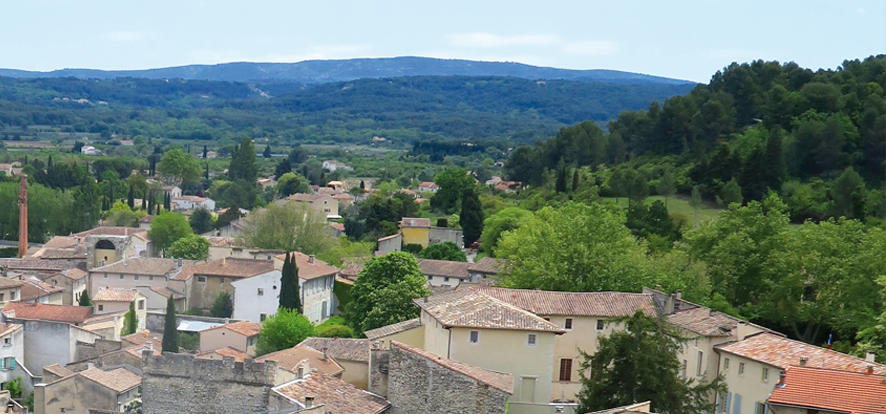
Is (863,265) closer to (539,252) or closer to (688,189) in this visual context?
(539,252)

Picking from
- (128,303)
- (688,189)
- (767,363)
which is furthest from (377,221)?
(767,363)

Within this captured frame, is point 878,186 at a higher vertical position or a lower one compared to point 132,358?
higher

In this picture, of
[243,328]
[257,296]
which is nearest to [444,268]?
[257,296]

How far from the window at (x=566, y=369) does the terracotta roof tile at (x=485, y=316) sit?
3353 millimetres

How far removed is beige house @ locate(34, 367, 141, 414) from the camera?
3725 centimetres

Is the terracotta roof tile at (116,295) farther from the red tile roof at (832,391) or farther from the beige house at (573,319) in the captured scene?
the red tile roof at (832,391)

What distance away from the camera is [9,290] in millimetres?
54156

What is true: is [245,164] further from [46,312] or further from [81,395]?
[81,395]

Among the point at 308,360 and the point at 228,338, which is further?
the point at 228,338

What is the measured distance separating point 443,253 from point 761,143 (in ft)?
79.3

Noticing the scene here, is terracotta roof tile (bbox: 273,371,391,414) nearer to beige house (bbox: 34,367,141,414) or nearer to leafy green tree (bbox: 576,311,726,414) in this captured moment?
leafy green tree (bbox: 576,311,726,414)

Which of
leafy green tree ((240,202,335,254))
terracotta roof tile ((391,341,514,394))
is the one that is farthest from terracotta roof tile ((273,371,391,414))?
leafy green tree ((240,202,335,254))

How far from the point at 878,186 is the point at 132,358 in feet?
164

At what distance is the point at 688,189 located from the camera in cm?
7525
